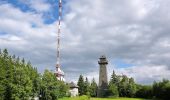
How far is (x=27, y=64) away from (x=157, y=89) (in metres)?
62.1

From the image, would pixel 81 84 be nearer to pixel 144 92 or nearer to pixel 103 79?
pixel 103 79

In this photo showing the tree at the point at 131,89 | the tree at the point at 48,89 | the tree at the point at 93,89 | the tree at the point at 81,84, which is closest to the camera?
the tree at the point at 48,89

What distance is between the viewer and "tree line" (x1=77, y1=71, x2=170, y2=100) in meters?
146

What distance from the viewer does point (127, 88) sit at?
550ft

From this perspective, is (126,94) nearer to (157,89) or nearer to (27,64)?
(157,89)

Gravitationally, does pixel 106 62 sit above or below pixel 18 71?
above

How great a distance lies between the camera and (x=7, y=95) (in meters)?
87.1

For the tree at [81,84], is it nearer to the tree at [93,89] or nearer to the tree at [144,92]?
the tree at [93,89]

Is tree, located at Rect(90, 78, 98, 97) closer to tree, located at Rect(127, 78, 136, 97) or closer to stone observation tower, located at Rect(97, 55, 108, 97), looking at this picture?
stone observation tower, located at Rect(97, 55, 108, 97)

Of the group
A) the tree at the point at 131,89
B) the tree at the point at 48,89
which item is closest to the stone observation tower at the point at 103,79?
the tree at the point at 131,89

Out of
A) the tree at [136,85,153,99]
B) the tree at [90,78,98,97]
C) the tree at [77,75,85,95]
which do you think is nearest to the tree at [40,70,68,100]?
the tree at [136,85,153,99]

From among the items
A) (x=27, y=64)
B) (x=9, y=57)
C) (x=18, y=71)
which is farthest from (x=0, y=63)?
(x=27, y=64)

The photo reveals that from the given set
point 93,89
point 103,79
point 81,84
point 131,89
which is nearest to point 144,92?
point 131,89

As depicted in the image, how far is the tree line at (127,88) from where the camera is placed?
145625 millimetres
